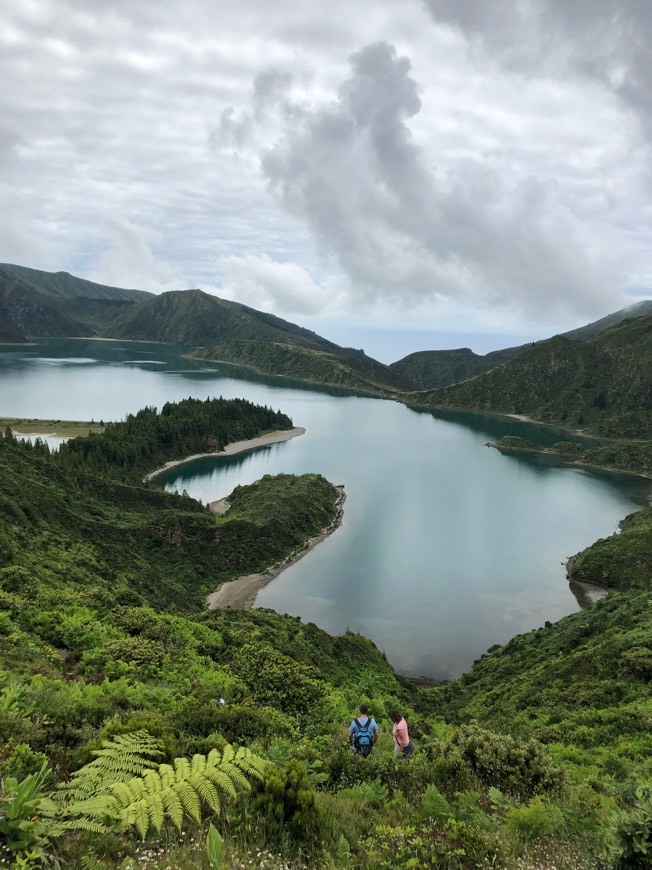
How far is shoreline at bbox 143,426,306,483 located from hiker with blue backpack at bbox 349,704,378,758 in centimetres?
8321

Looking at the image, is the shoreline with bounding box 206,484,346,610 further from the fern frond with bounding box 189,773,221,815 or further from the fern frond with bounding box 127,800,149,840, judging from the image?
the fern frond with bounding box 127,800,149,840

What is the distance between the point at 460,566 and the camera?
197 ft

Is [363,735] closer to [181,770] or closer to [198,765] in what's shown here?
[198,765]

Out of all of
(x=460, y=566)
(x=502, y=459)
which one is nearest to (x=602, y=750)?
(x=460, y=566)

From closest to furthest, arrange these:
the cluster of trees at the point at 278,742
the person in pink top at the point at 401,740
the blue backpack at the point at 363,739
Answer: the cluster of trees at the point at 278,742 → the blue backpack at the point at 363,739 → the person in pink top at the point at 401,740

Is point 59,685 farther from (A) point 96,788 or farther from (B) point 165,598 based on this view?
(B) point 165,598

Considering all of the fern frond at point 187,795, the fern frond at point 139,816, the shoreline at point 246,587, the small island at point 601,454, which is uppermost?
the fern frond at point 139,816

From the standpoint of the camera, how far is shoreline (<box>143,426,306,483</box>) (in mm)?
99700

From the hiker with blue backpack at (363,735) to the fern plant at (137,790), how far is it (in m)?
4.72

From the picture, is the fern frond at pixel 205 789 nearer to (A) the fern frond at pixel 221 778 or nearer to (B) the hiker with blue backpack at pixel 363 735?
(A) the fern frond at pixel 221 778

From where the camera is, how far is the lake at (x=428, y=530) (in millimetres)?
46938

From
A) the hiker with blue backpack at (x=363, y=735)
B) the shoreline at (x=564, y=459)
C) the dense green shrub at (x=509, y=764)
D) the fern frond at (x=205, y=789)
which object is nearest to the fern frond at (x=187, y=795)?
the fern frond at (x=205, y=789)

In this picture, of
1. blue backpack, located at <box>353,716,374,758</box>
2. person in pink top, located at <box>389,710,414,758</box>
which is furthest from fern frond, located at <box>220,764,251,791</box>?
person in pink top, located at <box>389,710,414,758</box>

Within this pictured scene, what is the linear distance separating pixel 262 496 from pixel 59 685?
5941 centimetres
